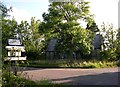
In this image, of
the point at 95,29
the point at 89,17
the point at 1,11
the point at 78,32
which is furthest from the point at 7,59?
the point at 95,29

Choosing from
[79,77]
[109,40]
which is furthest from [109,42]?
[79,77]

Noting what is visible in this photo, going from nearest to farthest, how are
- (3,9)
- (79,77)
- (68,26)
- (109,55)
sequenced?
(3,9) → (79,77) → (68,26) → (109,55)

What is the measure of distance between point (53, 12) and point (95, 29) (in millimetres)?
34444

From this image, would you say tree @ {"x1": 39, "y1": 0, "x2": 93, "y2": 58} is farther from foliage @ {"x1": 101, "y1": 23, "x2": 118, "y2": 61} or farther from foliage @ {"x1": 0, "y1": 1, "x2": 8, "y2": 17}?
foliage @ {"x1": 0, "y1": 1, "x2": 8, "y2": 17}

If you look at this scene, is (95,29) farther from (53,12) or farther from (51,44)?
(53,12)

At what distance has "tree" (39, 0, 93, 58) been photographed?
37.2m

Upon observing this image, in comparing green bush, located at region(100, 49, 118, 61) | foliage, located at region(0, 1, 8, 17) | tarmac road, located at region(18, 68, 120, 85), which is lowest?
tarmac road, located at region(18, 68, 120, 85)

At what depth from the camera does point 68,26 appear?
121 ft

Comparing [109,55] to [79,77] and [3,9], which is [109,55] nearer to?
[79,77]

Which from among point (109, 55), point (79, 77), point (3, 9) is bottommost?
point (79, 77)

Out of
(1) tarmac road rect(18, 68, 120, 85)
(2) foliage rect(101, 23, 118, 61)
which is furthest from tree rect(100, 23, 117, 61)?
(1) tarmac road rect(18, 68, 120, 85)

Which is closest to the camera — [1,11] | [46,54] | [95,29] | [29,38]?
[1,11]

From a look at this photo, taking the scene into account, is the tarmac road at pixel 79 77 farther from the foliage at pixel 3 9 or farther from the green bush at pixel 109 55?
the green bush at pixel 109 55

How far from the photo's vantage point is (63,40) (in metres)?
38.7
